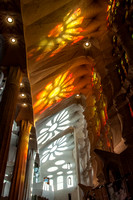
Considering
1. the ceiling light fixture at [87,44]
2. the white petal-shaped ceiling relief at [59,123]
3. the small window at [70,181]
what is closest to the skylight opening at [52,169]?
the small window at [70,181]

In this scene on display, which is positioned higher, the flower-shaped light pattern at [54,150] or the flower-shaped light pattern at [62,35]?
the flower-shaped light pattern at [62,35]

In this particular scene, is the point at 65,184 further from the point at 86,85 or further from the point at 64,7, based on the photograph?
the point at 64,7

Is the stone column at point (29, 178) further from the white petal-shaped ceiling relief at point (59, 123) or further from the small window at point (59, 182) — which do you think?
the small window at point (59, 182)

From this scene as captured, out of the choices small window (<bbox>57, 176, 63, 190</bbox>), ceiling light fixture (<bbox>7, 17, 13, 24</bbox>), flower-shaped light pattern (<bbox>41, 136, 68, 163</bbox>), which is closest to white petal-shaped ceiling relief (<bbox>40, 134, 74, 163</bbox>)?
flower-shaped light pattern (<bbox>41, 136, 68, 163</bbox>)

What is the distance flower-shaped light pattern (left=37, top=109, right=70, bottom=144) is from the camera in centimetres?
2034

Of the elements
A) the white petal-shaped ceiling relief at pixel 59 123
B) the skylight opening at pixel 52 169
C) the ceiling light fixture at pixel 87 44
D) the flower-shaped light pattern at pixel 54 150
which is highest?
the ceiling light fixture at pixel 87 44

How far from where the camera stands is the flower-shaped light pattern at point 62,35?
29.0 feet

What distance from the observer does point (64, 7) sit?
8.11 meters

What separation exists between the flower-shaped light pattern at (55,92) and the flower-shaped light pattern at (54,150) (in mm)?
11141

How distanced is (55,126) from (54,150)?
629 cm

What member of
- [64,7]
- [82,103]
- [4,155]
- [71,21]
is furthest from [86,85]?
[4,155]

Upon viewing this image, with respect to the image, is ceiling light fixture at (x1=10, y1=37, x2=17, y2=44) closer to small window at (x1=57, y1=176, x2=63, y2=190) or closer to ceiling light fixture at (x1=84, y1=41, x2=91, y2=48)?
ceiling light fixture at (x1=84, y1=41, x2=91, y2=48)

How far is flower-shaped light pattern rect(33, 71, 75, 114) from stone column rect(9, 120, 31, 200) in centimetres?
168

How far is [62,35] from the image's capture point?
383 inches
